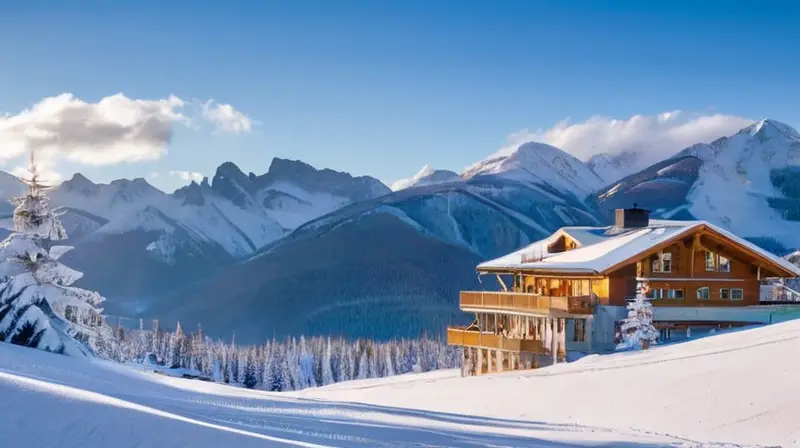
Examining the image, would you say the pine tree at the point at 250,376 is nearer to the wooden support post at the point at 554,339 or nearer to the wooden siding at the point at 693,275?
the wooden support post at the point at 554,339

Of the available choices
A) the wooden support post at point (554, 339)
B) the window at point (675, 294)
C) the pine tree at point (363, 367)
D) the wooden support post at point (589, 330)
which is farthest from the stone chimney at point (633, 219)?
the pine tree at point (363, 367)

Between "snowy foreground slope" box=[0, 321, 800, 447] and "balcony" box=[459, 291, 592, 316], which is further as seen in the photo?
"balcony" box=[459, 291, 592, 316]

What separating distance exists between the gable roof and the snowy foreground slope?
28.8 ft

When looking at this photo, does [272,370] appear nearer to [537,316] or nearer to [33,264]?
[537,316]

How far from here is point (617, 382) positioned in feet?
92.9

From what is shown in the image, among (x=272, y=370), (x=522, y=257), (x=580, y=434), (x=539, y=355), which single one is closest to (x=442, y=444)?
(x=580, y=434)

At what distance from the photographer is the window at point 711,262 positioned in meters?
45.7

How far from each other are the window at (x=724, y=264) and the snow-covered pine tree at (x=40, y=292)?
28.2 metres

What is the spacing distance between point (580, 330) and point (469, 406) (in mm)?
15192

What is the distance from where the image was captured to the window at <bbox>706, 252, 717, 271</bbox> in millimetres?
45656

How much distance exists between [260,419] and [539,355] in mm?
29323

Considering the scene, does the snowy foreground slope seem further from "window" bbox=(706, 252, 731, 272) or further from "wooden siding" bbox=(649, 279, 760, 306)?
"window" bbox=(706, 252, 731, 272)

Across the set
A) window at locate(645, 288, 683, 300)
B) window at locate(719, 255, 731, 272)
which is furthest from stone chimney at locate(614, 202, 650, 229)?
window at locate(645, 288, 683, 300)

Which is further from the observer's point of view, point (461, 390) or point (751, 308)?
point (751, 308)
